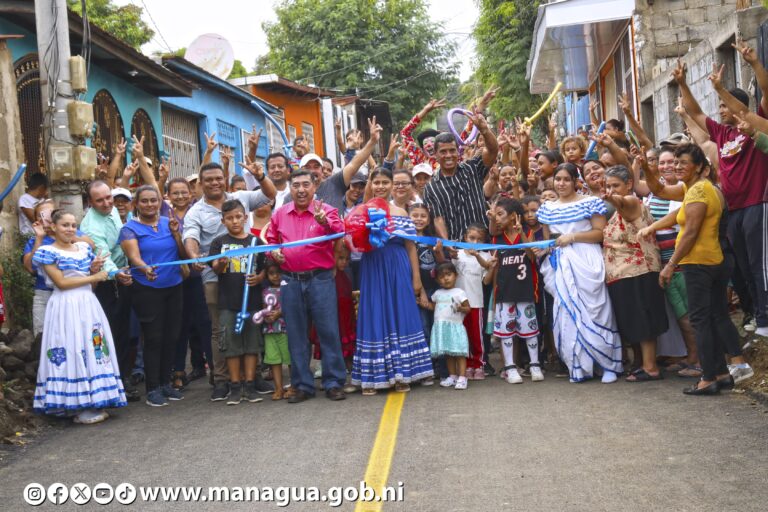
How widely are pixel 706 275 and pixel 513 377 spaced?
1894 millimetres

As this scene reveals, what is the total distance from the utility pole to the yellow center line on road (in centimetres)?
395

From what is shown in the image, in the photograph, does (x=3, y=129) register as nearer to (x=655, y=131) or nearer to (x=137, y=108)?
(x=137, y=108)

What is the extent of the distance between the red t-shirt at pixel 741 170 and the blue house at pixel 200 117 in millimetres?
10885

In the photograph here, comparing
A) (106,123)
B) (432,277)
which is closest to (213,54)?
(106,123)

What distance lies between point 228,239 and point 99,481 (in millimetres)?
3046

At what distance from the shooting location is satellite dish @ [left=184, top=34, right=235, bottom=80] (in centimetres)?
2161

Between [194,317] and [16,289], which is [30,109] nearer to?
[16,289]

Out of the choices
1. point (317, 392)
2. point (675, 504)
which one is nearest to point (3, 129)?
point (317, 392)

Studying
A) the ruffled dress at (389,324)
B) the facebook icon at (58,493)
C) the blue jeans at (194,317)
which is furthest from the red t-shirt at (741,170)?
the facebook icon at (58,493)

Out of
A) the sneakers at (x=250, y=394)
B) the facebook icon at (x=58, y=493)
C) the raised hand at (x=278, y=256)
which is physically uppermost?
the raised hand at (x=278, y=256)

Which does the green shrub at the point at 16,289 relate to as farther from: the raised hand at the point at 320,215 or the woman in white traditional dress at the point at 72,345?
the raised hand at the point at 320,215

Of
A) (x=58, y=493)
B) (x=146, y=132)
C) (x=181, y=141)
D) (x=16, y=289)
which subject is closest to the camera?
(x=58, y=493)

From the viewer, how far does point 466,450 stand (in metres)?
5.80

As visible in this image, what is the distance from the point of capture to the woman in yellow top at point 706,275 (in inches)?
278
